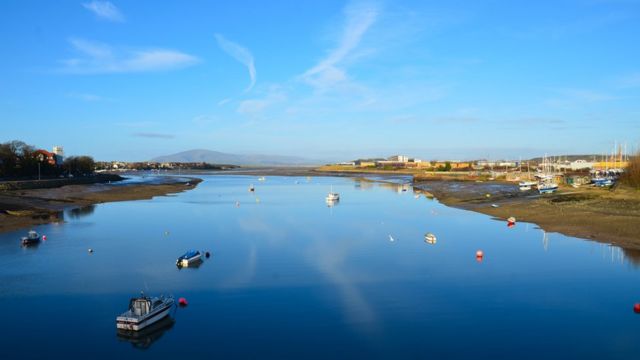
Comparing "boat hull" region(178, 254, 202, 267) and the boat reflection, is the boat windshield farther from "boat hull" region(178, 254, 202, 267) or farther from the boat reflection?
"boat hull" region(178, 254, 202, 267)

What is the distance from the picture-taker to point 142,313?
53.2 ft

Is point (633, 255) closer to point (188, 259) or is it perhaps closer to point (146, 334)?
point (188, 259)

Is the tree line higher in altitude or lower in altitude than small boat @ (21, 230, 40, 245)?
higher

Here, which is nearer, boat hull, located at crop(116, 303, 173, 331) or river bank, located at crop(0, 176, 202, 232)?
boat hull, located at crop(116, 303, 173, 331)

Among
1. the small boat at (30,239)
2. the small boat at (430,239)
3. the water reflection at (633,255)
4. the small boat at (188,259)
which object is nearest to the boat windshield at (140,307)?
the small boat at (188,259)

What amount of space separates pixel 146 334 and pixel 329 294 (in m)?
6.72

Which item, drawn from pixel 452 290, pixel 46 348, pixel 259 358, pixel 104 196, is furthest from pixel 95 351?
pixel 104 196

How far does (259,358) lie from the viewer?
13695mm

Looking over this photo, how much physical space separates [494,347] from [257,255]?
15.1 m

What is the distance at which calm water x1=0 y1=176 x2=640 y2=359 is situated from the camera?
14625mm

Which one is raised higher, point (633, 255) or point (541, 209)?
point (541, 209)

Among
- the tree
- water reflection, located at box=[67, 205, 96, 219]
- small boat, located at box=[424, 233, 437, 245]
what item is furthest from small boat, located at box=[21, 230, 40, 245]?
the tree

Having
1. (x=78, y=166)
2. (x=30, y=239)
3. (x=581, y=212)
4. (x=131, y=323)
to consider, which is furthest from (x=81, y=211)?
(x=78, y=166)

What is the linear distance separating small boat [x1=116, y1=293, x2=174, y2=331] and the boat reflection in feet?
0.40
